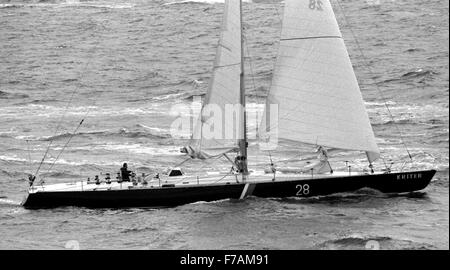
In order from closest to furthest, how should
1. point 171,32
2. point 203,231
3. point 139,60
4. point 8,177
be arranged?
point 203,231 < point 8,177 < point 139,60 < point 171,32

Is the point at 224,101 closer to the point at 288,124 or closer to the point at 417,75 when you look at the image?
the point at 288,124

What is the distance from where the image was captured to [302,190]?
5172cm

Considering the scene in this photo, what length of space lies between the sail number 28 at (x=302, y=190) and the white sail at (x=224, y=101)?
400 cm

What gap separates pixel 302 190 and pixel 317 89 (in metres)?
5.41

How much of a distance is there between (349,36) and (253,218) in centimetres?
Result: 6482

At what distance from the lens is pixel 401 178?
52.2 meters

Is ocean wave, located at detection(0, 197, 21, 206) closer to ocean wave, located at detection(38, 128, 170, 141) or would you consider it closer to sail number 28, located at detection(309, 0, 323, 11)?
ocean wave, located at detection(38, 128, 170, 141)

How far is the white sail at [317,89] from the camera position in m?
51.6

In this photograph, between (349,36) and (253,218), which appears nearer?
(253,218)

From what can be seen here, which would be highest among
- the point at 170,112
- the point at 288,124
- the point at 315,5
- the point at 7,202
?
the point at 315,5

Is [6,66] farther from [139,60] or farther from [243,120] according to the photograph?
[243,120]

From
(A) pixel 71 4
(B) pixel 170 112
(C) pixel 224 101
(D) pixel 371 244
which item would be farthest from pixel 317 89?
(A) pixel 71 4

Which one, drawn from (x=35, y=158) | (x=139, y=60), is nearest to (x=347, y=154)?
(x=35, y=158)

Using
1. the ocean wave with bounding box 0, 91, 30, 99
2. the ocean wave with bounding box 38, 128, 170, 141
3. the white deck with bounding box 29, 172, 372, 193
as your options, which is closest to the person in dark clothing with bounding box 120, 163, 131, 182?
the white deck with bounding box 29, 172, 372, 193
